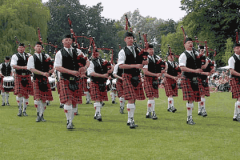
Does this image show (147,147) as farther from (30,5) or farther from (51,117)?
(30,5)

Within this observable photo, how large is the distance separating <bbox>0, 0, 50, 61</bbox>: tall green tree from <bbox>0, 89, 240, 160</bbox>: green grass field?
893 inches

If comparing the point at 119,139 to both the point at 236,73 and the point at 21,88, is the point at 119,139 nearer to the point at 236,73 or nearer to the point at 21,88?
the point at 236,73

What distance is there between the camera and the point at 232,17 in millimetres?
27984

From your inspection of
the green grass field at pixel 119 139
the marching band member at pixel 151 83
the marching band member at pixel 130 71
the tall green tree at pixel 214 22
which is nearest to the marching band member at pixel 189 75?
the green grass field at pixel 119 139

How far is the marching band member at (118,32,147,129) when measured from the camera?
6402mm

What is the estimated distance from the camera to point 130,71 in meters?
6.48

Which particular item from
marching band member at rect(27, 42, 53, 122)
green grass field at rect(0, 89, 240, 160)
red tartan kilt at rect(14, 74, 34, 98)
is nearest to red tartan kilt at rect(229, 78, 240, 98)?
green grass field at rect(0, 89, 240, 160)

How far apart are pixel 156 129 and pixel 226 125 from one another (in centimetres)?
148

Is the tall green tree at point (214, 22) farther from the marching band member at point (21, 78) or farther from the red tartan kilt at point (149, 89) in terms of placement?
the marching band member at point (21, 78)

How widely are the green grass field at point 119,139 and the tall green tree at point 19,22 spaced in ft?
74.4

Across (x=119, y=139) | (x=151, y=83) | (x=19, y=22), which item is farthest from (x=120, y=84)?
(x=19, y=22)

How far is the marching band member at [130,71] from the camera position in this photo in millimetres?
6402

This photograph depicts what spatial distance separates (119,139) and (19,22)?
1041 inches

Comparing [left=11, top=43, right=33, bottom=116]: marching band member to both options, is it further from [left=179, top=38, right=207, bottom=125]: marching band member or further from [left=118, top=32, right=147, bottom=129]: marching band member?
[left=179, top=38, right=207, bottom=125]: marching band member
